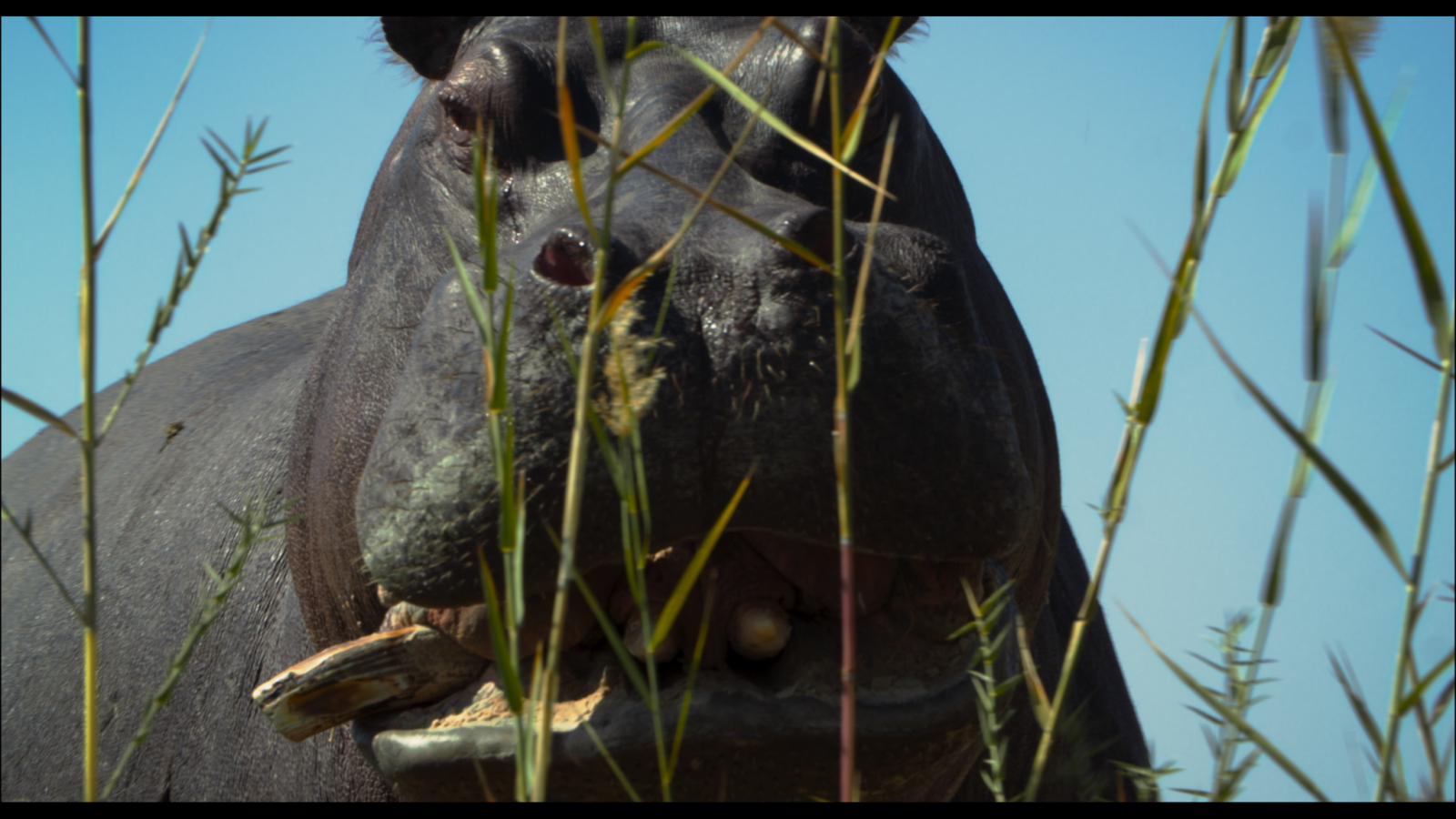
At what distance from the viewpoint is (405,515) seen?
6.77 ft

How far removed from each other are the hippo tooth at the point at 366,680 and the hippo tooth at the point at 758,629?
18.5 inches

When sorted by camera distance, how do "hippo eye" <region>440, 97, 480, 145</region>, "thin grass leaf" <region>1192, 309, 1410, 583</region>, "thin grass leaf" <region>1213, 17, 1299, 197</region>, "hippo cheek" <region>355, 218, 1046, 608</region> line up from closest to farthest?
"thin grass leaf" <region>1192, 309, 1410, 583</region> < "thin grass leaf" <region>1213, 17, 1299, 197</region> < "hippo cheek" <region>355, 218, 1046, 608</region> < "hippo eye" <region>440, 97, 480, 145</region>

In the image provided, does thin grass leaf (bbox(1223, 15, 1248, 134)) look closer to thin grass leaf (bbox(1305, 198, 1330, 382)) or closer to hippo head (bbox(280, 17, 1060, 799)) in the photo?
thin grass leaf (bbox(1305, 198, 1330, 382))

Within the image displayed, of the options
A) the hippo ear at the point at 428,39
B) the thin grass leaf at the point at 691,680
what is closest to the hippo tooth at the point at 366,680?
the thin grass leaf at the point at 691,680

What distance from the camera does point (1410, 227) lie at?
987 millimetres

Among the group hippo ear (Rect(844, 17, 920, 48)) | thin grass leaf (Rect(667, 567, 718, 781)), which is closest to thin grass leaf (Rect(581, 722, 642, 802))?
thin grass leaf (Rect(667, 567, 718, 781))

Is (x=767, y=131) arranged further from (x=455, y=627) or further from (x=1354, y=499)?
(x=1354, y=499)

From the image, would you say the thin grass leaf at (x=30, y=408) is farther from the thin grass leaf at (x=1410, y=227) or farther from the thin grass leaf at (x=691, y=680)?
the thin grass leaf at (x=1410, y=227)

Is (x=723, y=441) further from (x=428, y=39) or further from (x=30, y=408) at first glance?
(x=428, y=39)

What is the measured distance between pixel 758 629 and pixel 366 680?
0.69 metres

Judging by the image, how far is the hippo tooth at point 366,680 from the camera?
214 cm

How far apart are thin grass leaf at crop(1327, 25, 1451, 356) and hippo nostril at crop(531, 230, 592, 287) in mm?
1221

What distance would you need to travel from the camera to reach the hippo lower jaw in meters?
1.96
